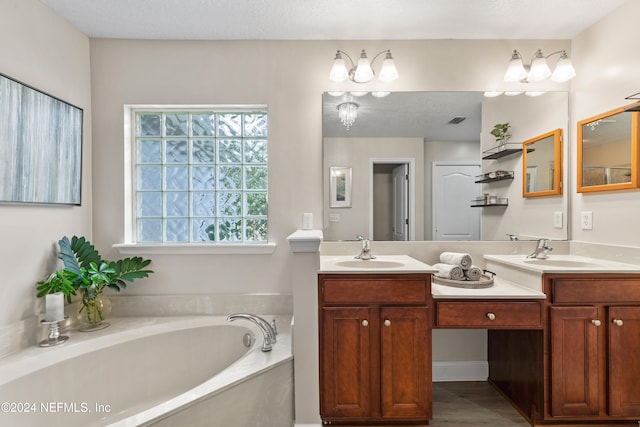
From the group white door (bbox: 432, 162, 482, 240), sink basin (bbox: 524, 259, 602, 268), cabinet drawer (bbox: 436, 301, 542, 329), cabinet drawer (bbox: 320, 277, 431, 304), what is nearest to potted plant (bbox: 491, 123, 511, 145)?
white door (bbox: 432, 162, 482, 240)

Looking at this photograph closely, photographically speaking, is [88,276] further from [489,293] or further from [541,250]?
[541,250]

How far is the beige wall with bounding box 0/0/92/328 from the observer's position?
5.12 ft

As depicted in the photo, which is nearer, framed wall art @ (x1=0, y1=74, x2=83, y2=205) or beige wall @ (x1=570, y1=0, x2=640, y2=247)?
framed wall art @ (x1=0, y1=74, x2=83, y2=205)

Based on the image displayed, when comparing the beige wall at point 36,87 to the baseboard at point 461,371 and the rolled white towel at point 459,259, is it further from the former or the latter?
the baseboard at point 461,371

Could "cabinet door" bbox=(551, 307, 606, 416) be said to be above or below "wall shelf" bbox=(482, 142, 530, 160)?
below

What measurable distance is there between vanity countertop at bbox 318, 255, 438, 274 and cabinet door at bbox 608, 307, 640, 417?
3.23 ft

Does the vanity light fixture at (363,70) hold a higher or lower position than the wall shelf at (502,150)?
higher

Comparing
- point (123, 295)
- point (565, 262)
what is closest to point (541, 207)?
point (565, 262)

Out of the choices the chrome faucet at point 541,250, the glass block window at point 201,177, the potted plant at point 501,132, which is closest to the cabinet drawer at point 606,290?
the chrome faucet at point 541,250

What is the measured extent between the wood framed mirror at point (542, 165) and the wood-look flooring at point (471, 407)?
1360 mm

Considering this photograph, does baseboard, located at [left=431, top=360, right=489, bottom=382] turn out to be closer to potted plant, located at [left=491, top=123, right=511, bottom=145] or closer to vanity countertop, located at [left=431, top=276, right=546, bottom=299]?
vanity countertop, located at [left=431, top=276, right=546, bottom=299]

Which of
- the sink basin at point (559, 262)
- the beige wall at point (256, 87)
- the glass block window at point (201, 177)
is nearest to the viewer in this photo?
the sink basin at point (559, 262)

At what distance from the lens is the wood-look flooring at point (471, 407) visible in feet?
5.63

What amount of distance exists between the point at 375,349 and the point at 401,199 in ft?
3.25
